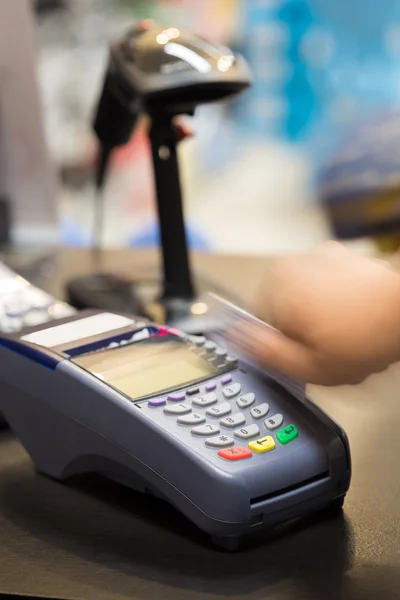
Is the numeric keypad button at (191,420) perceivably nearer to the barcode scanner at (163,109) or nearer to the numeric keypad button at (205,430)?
the numeric keypad button at (205,430)

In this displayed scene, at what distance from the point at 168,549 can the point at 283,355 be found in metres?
0.10

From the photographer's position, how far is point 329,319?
0.36 m

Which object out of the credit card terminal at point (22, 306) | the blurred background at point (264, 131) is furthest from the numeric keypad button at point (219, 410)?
the blurred background at point (264, 131)

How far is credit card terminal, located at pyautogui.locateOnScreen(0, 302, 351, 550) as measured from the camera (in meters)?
0.37

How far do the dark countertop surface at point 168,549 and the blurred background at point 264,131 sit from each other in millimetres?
759

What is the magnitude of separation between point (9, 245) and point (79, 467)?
56cm

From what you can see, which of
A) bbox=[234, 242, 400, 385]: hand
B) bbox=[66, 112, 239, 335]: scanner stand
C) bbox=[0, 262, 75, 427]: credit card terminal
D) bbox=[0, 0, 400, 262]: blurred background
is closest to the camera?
bbox=[234, 242, 400, 385]: hand

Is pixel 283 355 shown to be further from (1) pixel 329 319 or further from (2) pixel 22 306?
(2) pixel 22 306

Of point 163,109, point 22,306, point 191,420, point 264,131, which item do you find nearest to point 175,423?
point 191,420

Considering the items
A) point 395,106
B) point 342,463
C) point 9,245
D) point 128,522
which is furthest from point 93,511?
point 395,106

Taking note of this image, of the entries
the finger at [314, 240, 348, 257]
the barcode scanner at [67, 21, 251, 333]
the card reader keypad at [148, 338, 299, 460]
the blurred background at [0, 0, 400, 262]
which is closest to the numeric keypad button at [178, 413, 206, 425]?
the card reader keypad at [148, 338, 299, 460]

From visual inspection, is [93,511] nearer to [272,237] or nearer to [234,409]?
[234,409]

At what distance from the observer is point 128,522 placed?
16.2 inches

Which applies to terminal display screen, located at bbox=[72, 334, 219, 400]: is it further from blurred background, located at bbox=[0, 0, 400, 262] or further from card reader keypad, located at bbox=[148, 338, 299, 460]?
blurred background, located at bbox=[0, 0, 400, 262]
